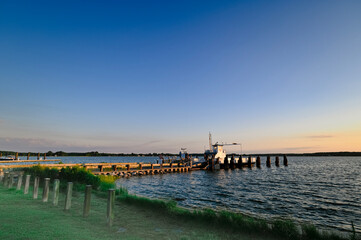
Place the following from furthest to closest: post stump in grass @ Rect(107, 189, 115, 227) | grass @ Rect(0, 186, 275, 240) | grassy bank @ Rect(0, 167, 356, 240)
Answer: post stump in grass @ Rect(107, 189, 115, 227) < grassy bank @ Rect(0, 167, 356, 240) < grass @ Rect(0, 186, 275, 240)

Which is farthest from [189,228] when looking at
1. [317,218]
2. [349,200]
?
[349,200]

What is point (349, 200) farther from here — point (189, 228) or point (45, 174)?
point (45, 174)

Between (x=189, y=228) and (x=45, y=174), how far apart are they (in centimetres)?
1745

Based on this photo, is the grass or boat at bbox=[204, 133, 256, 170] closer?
the grass

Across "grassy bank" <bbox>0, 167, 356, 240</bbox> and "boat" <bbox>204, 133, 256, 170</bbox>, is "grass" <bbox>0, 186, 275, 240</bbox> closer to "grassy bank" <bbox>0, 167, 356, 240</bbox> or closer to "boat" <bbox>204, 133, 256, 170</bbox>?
"grassy bank" <bbox>0, 167, 356, 240</bbox>

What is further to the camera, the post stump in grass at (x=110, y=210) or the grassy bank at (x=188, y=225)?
the post stump in grass at (x=110, y=210)

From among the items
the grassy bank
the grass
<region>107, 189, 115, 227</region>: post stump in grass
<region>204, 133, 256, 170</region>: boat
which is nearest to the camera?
the grass

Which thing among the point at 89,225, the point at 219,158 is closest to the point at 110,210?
the point at 89,225

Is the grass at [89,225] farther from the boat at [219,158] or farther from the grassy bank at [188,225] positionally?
the boat at [219,158]

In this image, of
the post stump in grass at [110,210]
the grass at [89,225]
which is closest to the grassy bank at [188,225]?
the grass at [89,225]

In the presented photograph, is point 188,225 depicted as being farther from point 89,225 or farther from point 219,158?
point 219,158

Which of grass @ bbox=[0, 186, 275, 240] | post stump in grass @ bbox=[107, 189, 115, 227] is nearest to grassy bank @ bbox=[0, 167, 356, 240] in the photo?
grass @ bbox=[0, 186, 275, 240]

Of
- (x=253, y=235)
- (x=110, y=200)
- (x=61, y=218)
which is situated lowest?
(x=253, y=235)

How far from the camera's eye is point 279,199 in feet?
67.6
